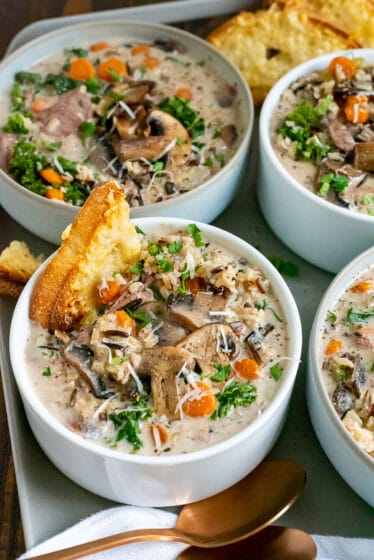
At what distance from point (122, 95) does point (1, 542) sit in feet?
6.22

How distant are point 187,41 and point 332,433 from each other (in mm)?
2058

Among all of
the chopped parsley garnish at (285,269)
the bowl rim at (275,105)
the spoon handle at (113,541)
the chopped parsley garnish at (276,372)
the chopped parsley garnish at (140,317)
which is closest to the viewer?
the spoon handle at (113,541)

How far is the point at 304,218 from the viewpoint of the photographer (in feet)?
10.6

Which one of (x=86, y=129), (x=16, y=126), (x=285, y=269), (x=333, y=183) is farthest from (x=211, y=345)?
(x=16, y=126)

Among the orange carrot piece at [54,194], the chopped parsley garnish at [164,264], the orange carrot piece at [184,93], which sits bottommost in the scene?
the orange carrot piece at [54,194]

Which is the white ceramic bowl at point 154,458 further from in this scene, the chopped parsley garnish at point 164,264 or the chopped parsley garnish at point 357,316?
the chopped parsley garnish at point 164,264

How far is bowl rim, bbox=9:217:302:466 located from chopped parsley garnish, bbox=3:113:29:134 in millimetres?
807

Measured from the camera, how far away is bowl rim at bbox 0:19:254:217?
3.12 metres

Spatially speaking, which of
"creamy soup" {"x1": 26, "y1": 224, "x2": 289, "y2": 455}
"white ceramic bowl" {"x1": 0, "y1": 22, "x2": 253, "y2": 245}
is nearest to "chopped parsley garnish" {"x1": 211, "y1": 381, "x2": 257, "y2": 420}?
"creamy soup" {"x1": 26, "y1": 224, "x2": 289, "y2": 455}

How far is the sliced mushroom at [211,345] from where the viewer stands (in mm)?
2637

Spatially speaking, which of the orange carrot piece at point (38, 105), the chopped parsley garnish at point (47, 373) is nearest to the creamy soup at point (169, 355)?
the chopped parsley garnish at point (47, 373)

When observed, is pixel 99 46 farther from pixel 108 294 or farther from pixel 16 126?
pixel 108 294

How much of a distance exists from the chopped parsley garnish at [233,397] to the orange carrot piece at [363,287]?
0.64 m

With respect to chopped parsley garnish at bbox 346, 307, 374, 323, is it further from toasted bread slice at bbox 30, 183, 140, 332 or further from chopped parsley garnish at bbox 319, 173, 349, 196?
toasted bread slice at bbox 30, 183, 140, 332
